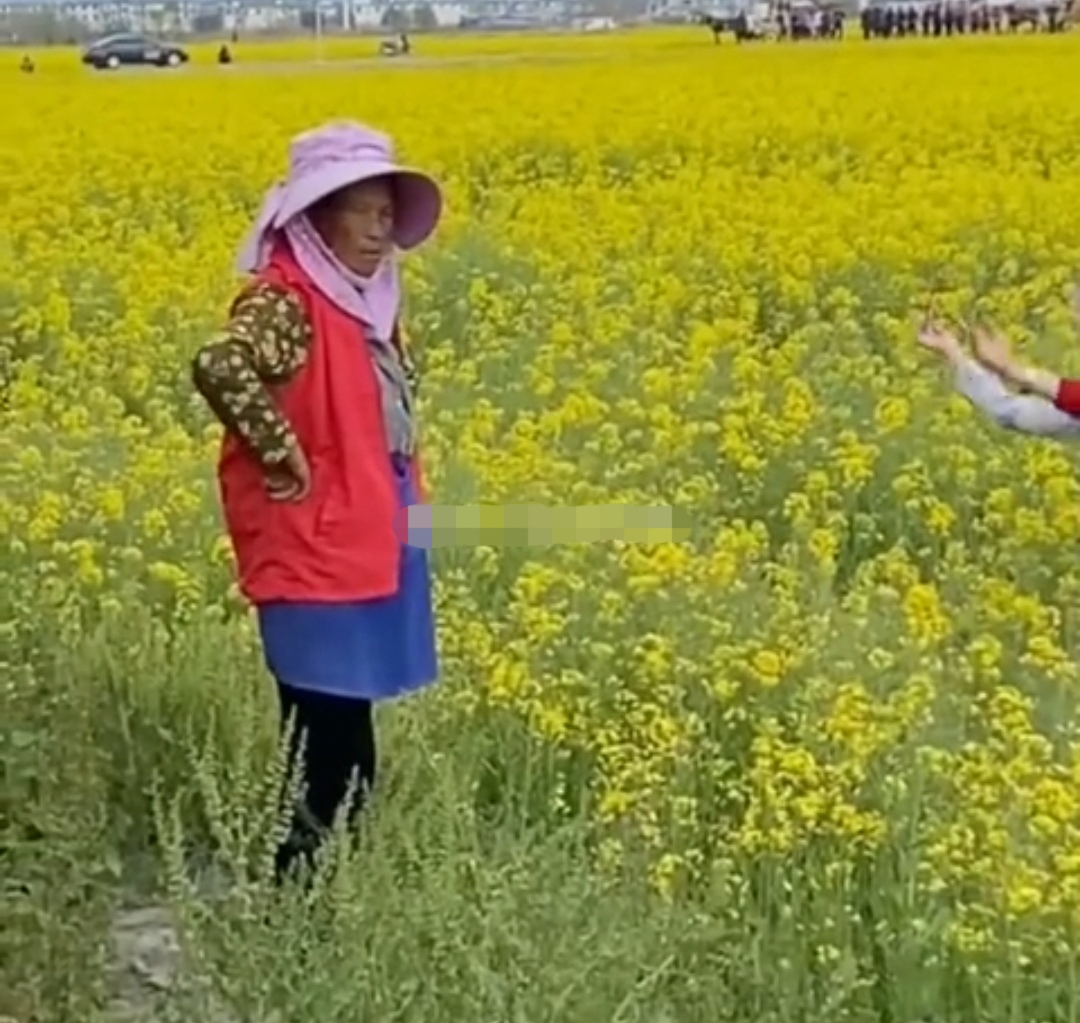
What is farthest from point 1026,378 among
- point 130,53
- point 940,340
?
point 130,53

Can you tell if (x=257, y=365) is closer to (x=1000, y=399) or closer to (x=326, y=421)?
(x=326, y=421)

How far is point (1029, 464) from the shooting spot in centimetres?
645

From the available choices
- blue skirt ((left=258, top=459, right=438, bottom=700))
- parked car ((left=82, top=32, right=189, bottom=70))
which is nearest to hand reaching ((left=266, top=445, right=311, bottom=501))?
blue skirt ((left=258, top=459, right=438, bottom=700))

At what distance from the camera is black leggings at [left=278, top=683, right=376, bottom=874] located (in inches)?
165

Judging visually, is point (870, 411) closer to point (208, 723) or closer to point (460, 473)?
point (460, 473)

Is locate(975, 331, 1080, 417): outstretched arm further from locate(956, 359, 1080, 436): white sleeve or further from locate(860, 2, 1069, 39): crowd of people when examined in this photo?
locate(860, 2, 1069, 39): crowd of people

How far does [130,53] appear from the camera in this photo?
162 ft

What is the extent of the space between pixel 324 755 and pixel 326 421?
565 mm

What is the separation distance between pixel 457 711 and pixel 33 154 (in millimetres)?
12368

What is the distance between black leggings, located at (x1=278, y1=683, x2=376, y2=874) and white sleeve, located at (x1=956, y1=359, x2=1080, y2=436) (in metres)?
1.04

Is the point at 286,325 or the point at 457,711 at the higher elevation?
the point at 286,325

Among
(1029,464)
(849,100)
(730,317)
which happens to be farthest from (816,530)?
(849,100)

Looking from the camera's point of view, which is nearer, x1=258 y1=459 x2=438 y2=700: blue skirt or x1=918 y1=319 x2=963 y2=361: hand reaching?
x1=918 y1=319 x2=963 y2=361: hand reaching

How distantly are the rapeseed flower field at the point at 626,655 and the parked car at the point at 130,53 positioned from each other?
36430 mm
